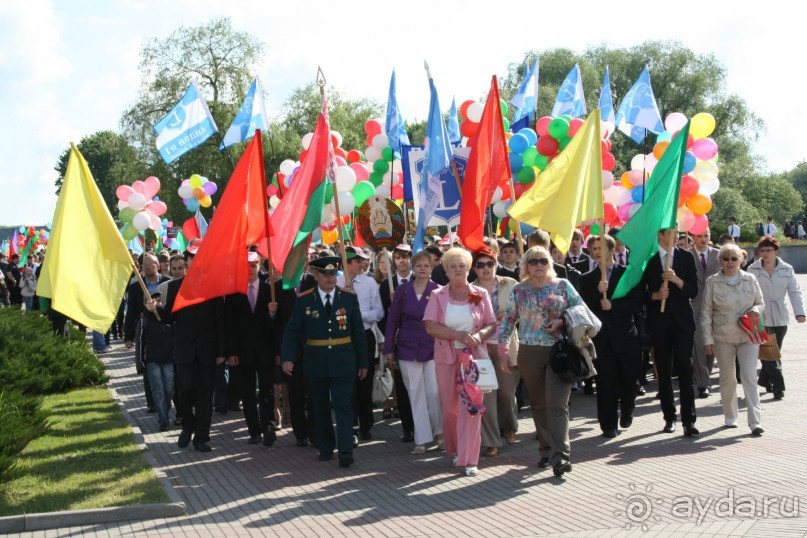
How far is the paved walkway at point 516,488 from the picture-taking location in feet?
21.6

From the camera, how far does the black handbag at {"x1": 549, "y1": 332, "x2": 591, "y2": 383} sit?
800 centimetres

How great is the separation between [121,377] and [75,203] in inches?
324

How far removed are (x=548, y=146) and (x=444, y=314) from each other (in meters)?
7.22

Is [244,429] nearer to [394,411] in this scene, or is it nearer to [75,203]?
[394,411]

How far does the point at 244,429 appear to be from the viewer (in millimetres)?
11227

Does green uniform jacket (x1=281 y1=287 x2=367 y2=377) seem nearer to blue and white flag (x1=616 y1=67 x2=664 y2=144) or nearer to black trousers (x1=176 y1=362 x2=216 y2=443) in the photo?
black trousers (x1=176 y1=362 x2=216 y2=443)

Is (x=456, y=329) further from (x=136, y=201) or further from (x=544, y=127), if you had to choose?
(x=136, y=201)

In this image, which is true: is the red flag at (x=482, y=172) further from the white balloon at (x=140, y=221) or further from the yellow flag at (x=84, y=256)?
the white balloon at (x=140, y=221)

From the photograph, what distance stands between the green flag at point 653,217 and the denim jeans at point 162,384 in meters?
5.14

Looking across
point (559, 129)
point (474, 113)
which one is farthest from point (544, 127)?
point (474, 113)

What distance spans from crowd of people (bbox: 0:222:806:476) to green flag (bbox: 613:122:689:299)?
21cm

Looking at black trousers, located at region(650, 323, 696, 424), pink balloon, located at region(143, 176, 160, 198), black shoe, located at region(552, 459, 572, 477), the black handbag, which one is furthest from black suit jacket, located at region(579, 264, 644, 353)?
pink balloon, located at region(143, 176, 160, 198)

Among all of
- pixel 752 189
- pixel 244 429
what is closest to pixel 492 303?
pixel 244 429

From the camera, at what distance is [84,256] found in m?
9.14
